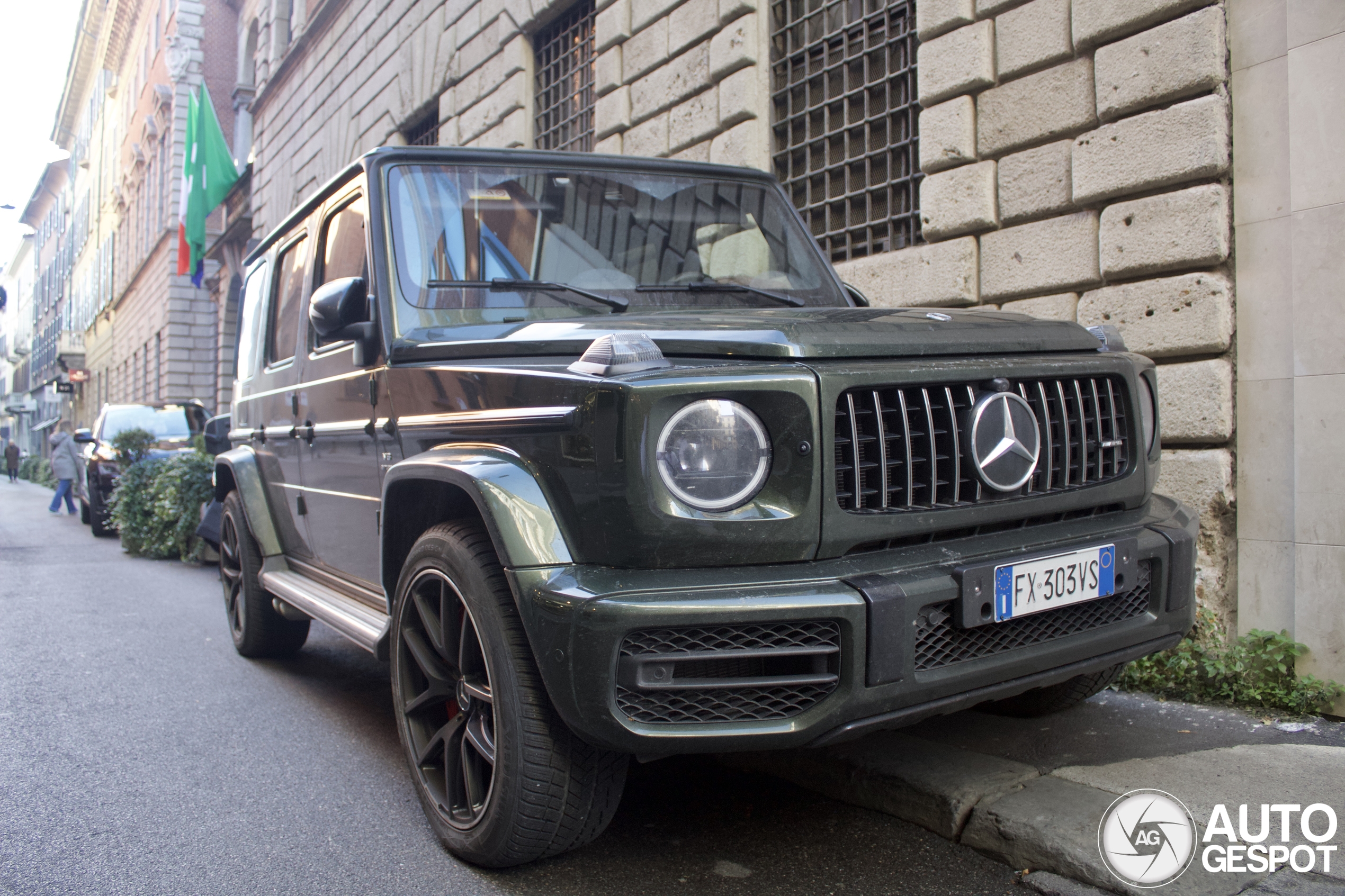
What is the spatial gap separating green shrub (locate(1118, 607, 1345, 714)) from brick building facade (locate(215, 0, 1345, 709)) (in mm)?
185

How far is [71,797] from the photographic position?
3186 millimetres

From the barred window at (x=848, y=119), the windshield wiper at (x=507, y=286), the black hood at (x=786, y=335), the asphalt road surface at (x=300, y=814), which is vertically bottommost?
the asphalt road surface at (x=300, y=814)

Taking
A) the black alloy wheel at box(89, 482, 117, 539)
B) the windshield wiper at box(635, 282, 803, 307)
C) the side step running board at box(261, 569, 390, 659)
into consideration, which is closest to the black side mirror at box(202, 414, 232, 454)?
the side step running board at box(261, 569, 390, 659)

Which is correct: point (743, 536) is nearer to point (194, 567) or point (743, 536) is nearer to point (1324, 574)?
point (1324, 574)

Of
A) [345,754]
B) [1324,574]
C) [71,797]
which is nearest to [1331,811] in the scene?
[1324,574]

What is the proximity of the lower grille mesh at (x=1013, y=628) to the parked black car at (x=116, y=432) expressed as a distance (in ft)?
41.5

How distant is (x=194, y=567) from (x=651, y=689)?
8.82 m

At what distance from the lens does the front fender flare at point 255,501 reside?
4.76 meters

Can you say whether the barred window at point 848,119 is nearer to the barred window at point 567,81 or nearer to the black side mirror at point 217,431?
the barred window at point 567,81

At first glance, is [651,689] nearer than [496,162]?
Yes

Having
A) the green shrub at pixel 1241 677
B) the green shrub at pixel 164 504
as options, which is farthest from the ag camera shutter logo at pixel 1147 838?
the green shrub at pixel 164 504

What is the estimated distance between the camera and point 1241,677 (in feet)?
12.7

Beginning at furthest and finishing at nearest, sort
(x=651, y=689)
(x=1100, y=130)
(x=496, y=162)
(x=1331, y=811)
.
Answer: (x=1100, y=130), (x=496, y=162), (x=1331, y=811), (x=651, y=689)

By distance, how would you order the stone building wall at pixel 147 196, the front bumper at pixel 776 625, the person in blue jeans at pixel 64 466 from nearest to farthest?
the front bumper at pixel 776 625 → the person in blue jeans at pixel 64 466 → the stone building wall at pixel 147 196
